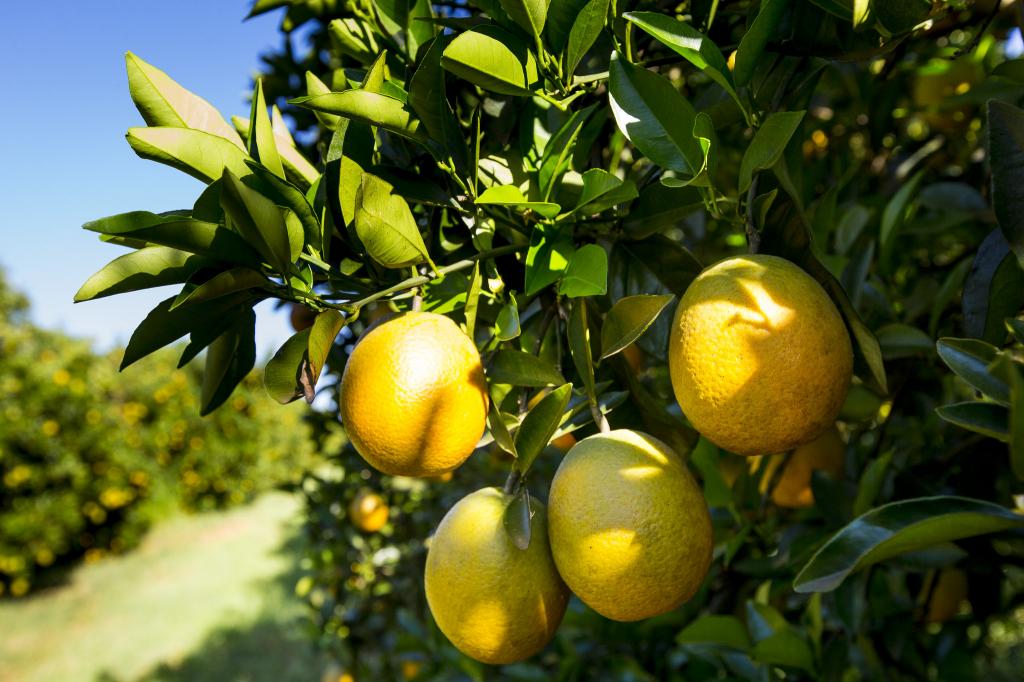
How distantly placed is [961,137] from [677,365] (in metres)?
1.68

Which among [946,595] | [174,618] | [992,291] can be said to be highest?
[992,291]

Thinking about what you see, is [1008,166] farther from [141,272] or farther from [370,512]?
[370,512]

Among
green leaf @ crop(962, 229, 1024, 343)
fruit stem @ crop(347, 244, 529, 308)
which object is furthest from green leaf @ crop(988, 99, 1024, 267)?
fruit stem @ crop(347, 244, 529, 308)

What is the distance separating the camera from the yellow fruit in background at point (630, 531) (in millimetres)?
719

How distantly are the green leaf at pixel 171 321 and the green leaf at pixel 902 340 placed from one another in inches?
36.9

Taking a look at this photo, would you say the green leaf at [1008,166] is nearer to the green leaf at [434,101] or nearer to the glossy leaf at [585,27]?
the glossy leaf at [585,27]

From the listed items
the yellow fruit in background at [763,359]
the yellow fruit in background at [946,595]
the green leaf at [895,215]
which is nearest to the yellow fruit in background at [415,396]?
the yellow fruit in background at [763,359]

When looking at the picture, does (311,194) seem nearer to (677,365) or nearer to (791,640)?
(677,365)

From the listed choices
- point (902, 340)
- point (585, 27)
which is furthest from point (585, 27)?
point (902, 340)

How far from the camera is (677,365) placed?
74cm

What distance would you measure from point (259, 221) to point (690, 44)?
1.47 feet

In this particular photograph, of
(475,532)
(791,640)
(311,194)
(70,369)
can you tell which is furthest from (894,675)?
(70,369)

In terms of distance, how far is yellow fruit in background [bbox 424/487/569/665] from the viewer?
0.77 m

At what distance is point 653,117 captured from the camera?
74 centimetres
